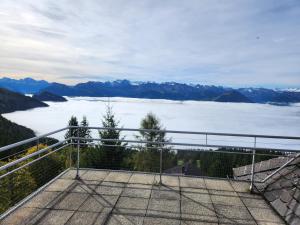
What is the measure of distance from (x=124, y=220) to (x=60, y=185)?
1987mm

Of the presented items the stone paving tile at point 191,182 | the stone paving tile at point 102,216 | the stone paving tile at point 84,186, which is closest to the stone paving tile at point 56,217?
the stone paving tile at point 102,216

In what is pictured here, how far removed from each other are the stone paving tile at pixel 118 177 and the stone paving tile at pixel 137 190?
0.38 meters

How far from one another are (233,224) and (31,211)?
9.90ft

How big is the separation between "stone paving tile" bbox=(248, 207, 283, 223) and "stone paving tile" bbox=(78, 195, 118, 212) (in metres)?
2.28

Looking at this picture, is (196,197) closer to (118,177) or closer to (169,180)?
(169,180)

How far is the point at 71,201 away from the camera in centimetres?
500

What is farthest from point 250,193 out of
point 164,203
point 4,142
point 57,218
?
point 4,142

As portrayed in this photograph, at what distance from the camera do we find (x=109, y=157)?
571 inches

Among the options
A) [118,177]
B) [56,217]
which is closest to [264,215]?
[118,177]

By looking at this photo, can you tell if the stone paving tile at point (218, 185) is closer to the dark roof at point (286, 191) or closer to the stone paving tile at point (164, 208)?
the dark roof at point (286, 191)

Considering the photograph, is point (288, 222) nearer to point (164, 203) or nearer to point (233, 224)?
point (233, 224)

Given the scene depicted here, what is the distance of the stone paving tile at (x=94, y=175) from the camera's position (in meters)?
6.30

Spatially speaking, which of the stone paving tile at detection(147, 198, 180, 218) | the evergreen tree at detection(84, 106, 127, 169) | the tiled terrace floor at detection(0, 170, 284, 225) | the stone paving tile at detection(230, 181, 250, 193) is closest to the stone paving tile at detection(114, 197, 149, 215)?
the tiled terrace floor at detection(0, 170, 284, 225)

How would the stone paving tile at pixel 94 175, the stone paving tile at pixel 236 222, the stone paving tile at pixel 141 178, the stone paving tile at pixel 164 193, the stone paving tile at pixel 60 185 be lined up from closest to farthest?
the stone paving tile at pixel 236 222 → the stone paving tile at pixel 164 193 → the stone paving tile at pixel 60 185 → the stone paving tile at pixel 141 178 → the stone paving tile at pixel 94 175
